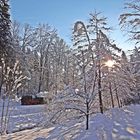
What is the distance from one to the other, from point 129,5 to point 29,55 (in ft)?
104

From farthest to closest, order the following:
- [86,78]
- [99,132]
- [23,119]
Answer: [23,119] < [86,78] < [99,132]

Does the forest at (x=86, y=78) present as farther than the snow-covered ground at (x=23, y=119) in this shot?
No

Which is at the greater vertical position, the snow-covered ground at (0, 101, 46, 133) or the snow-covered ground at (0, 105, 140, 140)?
the snow-covered ground at (0, 101, 46, 133)

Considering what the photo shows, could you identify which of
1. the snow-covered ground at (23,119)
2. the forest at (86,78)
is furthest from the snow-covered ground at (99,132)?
the snow-covered ground at (23,119)

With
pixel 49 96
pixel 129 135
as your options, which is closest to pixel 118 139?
pixel 129 135

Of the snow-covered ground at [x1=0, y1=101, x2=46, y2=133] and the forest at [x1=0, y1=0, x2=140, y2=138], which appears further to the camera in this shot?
the snow-covered ground at [x1=0, y1=101, x2=46, y2=133]

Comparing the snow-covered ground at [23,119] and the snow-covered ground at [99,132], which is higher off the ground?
the snow-covered ground at [23,119]

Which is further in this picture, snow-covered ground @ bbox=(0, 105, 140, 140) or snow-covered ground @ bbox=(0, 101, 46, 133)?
snow-covered ground @ bbox=(0, 101, 46, 133)

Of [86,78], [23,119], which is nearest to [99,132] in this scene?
A: [86,78]

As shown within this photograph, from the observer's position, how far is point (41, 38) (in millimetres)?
49062

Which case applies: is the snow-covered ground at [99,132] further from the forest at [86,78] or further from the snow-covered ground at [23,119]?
the snow-covered ground at [23,119]

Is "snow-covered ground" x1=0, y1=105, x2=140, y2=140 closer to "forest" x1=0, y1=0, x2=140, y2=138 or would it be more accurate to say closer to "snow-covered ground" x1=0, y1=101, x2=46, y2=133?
"forest" x1=0, y1=0, x2=140, y2=138

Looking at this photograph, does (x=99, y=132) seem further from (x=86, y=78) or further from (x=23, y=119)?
(x=23, y=119)

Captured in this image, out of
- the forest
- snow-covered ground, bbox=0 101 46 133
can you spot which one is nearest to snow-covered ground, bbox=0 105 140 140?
the forest
